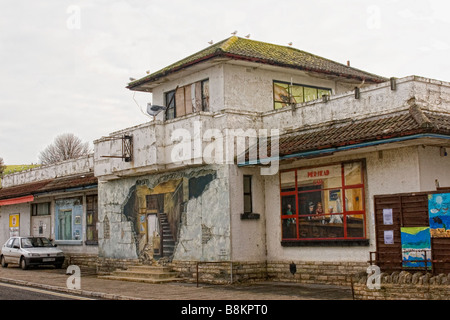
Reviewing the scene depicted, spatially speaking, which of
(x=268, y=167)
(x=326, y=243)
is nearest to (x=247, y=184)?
(x=268, y=167)

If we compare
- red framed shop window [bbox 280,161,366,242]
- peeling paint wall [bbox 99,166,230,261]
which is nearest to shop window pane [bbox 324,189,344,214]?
red framed shop window [bbox 280,161,366,242]

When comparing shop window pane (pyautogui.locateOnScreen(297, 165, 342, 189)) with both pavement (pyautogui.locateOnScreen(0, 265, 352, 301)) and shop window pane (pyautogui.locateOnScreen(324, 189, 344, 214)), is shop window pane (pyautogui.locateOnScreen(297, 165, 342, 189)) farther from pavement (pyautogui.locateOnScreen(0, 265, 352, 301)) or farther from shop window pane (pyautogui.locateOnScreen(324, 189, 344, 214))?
pavement (pyautogui.locateOnScreen(0, 265, 352, 301))

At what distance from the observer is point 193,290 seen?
1666cm

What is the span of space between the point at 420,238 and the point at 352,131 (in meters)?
3.45

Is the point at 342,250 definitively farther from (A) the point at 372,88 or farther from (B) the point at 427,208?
(A) the point at 372,88

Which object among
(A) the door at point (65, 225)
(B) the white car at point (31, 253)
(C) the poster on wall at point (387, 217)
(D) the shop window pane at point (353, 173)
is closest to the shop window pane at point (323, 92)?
(D) the shop window pane at point (353, 173)

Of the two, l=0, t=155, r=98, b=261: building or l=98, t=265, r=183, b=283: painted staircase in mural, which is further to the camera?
l=0, t=155, r=98, b=261: building

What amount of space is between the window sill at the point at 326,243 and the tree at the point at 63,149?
55877mm

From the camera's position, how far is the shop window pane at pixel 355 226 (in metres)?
16.4

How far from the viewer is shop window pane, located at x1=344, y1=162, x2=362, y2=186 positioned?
653 inches

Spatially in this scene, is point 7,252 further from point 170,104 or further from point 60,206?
point 170,104

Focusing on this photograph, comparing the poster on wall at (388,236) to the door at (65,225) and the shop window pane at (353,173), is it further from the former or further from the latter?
the door at (65,225)

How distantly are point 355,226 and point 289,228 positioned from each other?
262 cm

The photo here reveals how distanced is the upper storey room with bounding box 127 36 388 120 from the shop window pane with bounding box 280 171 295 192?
2.90 metres
